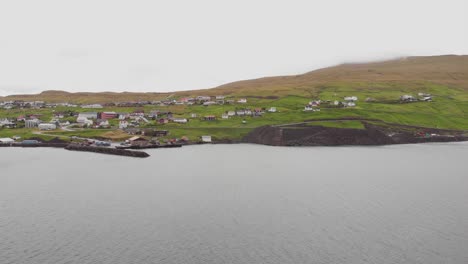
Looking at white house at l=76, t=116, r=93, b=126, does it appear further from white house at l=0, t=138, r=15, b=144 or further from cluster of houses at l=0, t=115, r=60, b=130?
white house at l=0, t=138, r=15, b=144

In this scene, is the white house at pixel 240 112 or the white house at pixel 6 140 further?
the white house at pixel 240 112

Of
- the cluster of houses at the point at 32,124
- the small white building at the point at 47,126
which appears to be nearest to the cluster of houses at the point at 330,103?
the small white building at the point at 47,126

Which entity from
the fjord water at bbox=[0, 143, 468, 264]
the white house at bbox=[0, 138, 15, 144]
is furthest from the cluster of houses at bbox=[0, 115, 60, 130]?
the fjord water at bbox=[0, 143, 468, 264]

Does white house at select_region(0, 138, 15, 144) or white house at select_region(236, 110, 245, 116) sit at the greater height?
white house at select_region(236, 110, 245, 116)

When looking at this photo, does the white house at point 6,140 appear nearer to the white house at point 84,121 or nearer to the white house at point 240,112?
the white house at point 84,121

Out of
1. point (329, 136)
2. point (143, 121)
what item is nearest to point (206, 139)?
point (329, 136)

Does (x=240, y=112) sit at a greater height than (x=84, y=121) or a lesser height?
greater

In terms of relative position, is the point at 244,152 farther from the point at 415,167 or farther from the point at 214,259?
the point at 214,259

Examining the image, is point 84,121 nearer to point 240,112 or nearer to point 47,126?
point 47,126

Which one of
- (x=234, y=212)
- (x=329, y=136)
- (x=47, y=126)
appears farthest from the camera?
(x=47, y=126)
